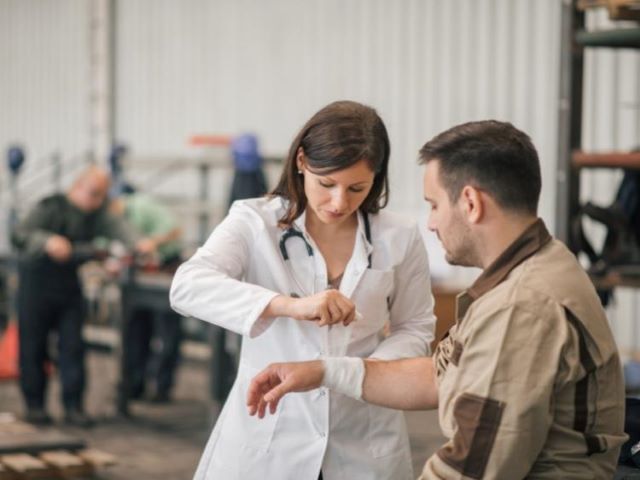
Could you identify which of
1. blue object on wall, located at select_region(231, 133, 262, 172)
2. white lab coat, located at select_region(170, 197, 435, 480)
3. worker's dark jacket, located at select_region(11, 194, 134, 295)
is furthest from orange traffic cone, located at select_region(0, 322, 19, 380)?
→ white lab coat, located at select_region(170, 197, 435, 480)

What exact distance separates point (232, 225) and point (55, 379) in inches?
315

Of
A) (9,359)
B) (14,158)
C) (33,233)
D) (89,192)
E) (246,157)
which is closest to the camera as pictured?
(33,233)

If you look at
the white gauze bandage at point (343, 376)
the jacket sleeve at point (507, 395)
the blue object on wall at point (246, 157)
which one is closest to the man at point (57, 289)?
the blue object on wall at point (246, 157)

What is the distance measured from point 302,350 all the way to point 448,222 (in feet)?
2.42

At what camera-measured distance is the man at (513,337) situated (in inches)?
80.7

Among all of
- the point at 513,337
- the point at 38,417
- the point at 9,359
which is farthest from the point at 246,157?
the point at 513,337

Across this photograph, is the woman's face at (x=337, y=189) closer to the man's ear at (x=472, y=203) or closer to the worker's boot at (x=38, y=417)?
the man's ear at (x=472, y=203)

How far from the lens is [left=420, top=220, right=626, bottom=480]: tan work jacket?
6.72 feet

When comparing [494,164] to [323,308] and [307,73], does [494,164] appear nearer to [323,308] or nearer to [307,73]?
[323,308]

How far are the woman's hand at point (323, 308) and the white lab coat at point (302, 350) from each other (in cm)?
21

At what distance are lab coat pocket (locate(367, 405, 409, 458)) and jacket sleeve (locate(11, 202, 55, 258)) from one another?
5515mm

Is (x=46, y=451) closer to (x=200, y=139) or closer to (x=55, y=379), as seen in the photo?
(x=55, y=379)

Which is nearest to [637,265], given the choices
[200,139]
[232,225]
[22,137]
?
[232,225]

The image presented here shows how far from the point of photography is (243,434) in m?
2.89
